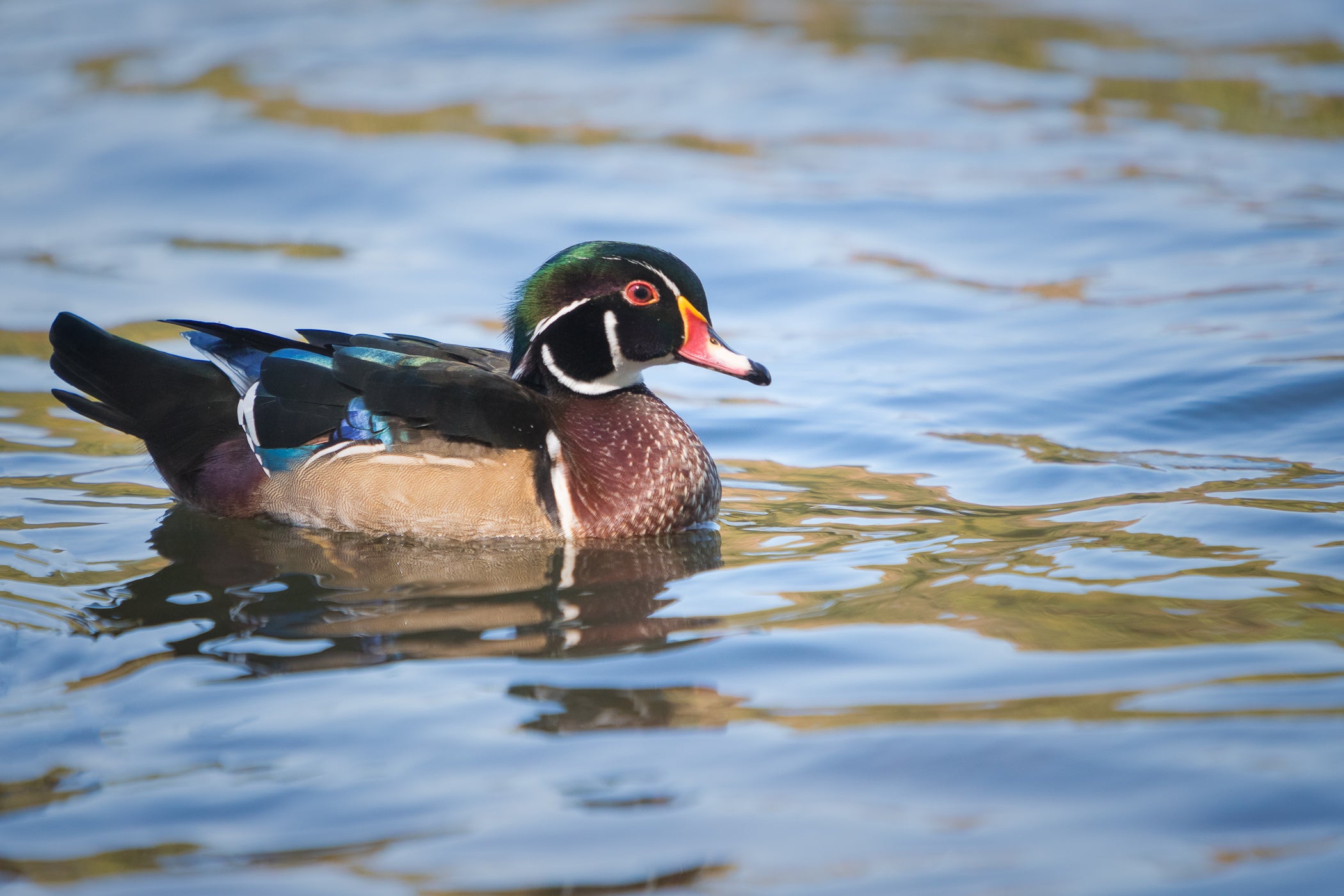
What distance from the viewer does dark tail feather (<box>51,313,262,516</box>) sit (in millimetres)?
6449

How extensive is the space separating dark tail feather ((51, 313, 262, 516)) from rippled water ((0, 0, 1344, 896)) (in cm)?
22

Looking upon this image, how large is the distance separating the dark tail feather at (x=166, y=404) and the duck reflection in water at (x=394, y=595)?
199mm

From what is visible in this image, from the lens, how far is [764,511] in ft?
21.9

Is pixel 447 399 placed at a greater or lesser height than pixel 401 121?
lesser

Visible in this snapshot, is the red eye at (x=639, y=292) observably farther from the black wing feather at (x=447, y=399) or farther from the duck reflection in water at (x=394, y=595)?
the duck reflection in water at (x=394, y=595)

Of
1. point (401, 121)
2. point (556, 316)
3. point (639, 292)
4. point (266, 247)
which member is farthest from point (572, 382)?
point (401, 121)

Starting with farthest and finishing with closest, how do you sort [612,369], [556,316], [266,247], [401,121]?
[401,121] < [266,247] < [612,369] < [556,316]

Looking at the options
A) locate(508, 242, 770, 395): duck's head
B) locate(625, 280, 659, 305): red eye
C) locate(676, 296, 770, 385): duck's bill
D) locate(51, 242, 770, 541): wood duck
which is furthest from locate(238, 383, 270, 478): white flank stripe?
locate(676, 296, 770, 385): duck's bill

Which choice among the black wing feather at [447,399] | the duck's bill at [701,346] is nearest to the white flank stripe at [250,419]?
the black wing feather at [447,399]

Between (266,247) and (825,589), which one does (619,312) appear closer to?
(825,589)

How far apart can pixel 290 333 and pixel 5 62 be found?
7952mm

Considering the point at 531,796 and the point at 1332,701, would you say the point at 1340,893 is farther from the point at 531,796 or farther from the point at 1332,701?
the point at 531,796

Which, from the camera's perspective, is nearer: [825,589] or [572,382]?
[825,589]

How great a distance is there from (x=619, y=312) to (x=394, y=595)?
150 cm
